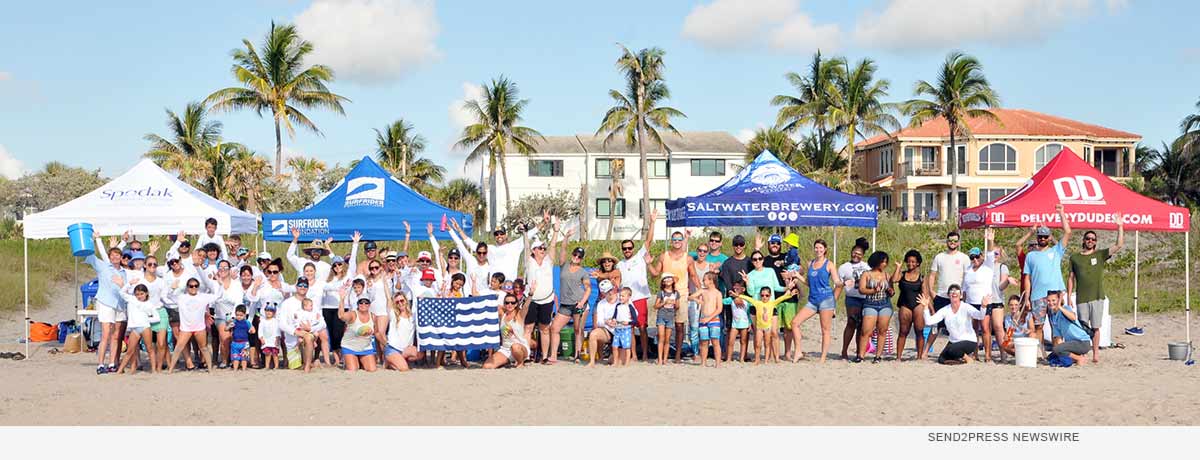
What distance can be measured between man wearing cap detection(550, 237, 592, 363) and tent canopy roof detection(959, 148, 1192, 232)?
4927 millimetres

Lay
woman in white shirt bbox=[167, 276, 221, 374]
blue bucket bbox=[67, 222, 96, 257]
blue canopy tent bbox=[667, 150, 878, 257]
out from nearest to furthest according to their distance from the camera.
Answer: woman in white shirt bbox=[167, 276, 221, 374] < blue bucket bbox=[67, 222, 96, 257] < blue canopy tent bbox=[667, 150, 878, 257]

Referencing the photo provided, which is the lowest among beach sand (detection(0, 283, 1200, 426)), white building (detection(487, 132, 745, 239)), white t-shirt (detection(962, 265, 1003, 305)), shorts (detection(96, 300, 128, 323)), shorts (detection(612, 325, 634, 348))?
beach sand (detection(0, 283, 1200, 426))

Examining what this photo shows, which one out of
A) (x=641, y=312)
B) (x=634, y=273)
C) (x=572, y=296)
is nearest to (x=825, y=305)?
(x=641, y=312)

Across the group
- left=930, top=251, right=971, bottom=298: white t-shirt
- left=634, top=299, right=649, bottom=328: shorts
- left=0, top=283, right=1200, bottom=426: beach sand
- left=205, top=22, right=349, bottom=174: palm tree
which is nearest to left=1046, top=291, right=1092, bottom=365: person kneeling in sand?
left=0, top=283, right=1200, bottom=426: beach sand

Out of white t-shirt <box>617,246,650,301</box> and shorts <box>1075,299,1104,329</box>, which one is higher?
white t-shirt <box>617,246,650,301</box>

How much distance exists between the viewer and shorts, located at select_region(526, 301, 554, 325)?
11773 mm

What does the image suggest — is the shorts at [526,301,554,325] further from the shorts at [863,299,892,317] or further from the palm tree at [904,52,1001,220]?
the palm tree at [904,52,1001,220]

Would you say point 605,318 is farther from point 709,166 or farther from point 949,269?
point 709,166

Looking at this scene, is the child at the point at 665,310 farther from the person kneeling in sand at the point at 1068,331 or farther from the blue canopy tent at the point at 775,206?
the person kneeling in sand at the point at 1068,331

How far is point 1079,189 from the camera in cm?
1253

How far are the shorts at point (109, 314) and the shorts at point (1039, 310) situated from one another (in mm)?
10292

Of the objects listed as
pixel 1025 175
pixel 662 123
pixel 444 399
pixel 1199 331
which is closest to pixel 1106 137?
pixel 1025 175

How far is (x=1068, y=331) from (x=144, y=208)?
11.4m

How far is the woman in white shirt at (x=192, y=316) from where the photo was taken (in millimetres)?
11070
